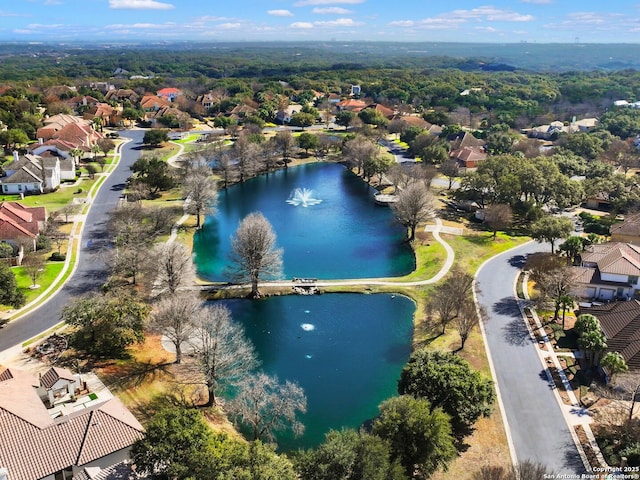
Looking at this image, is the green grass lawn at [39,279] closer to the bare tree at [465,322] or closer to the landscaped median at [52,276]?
the landscaped median at [52,276]

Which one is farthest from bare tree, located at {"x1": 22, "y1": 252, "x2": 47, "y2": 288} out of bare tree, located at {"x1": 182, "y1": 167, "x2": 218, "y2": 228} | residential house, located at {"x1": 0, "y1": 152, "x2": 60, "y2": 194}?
residential house, located at {"x1": 0, "y1": 152, "x2": 60, "y2": 194}

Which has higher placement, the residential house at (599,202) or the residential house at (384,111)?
the residential house at (384,111)

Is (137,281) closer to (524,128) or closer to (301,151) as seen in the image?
(301,151)

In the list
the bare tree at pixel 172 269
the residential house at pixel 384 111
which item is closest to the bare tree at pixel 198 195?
the bare tree at pixel 172 269

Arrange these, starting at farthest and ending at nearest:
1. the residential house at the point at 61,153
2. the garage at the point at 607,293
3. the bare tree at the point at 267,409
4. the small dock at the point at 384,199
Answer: the residential house at the point at 61,153
the small dock at the point at 384,199
the garage at the point at 607,293
the bare tree at the point at 267,409

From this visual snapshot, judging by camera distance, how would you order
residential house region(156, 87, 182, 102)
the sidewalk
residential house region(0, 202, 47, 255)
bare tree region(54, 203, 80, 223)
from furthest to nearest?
residential house region(156, 87, 182, 102)
bare tree region(54, 203, 80, 223)
residential house region(0, 202, 47, 255)
the sidewalk

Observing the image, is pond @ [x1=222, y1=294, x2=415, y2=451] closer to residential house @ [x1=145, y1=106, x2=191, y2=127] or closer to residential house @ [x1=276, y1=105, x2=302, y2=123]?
residential house @ [x1=145, y1=106, x2=191, y2=127]

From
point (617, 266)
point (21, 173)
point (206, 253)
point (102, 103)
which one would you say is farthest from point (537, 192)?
point (102, 103)

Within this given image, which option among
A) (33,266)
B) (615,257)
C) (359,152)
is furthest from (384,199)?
(33,266)
